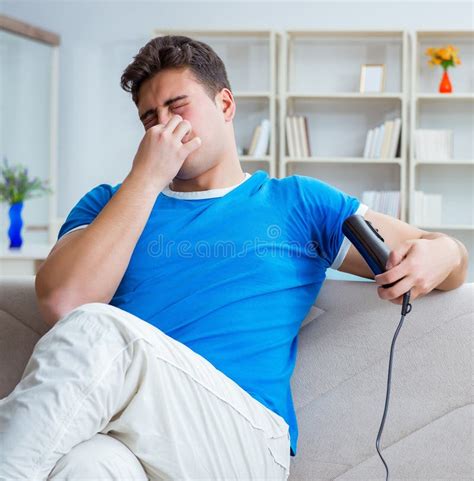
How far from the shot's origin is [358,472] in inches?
57.0

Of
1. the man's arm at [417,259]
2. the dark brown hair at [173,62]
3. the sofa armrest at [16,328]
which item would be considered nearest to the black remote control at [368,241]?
the man's arm at [417,259]

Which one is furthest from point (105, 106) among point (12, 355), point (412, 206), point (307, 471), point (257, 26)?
point (307, 471)

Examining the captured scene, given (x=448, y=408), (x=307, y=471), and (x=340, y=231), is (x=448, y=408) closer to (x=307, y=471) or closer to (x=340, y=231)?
(x=307, y=471)

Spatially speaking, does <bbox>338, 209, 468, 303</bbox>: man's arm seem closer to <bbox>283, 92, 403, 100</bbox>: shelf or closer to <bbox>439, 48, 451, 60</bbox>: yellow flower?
<bbox>283, 92, 403, 100</bbox>: shelf

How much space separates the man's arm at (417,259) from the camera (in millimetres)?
1374

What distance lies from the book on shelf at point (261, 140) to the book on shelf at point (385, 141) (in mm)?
652

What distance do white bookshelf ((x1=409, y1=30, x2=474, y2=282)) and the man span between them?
11.5ft

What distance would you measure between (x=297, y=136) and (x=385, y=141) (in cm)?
56

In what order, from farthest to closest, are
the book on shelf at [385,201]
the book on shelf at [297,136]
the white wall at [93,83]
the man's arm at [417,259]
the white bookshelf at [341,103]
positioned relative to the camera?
the white wall at [93,83]
the white bookshelf at [341,103]
the book on shelf at [297,136]
the book on shelf at [385,201]
the man's arm at [417,259]

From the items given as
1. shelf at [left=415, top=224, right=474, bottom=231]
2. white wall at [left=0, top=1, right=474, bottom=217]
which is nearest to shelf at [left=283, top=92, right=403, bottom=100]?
shelf at [left=415, top=224, right=474, bottom=231]

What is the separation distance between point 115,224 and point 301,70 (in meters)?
3.94

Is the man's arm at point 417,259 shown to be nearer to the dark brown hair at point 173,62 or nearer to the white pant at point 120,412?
the white pant at point 120,412

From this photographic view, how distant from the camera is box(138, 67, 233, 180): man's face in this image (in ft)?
5.45

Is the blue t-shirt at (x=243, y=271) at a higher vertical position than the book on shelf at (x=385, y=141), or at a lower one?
lower
